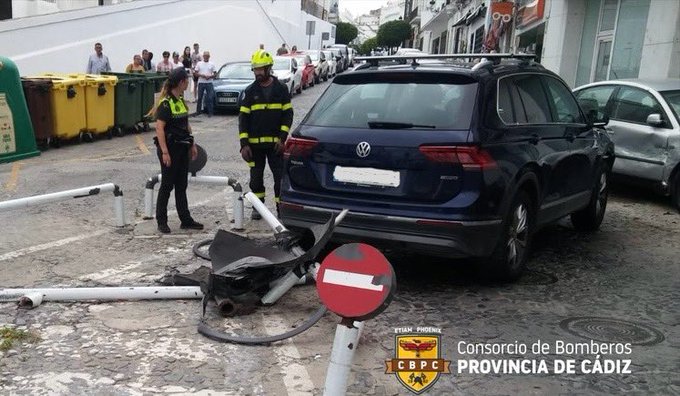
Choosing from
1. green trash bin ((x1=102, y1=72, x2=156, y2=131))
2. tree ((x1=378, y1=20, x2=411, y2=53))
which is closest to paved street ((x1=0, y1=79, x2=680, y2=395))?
green trash bin ((x1=102, y1=72, x2=156, y2=131))

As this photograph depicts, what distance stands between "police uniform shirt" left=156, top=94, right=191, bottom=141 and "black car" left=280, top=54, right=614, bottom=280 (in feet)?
5.18

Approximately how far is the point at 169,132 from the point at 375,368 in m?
3.53

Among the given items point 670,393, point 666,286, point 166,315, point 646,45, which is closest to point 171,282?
point 166,315

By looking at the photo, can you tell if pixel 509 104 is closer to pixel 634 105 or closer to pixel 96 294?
pixel 96 294

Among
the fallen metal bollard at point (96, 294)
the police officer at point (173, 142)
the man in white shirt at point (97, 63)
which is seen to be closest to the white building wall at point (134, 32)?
the man in white shirt at point (97, 63)

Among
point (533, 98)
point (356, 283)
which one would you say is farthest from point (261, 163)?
point (356, 283)

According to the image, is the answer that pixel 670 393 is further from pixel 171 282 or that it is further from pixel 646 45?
pixel 646 45

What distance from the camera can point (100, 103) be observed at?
522 inches

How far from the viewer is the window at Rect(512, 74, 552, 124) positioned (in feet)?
18.0

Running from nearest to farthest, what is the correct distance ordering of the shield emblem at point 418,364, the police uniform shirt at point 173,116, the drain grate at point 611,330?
1. the shield emblem at point 418,364
2. the drain grate at point 611,330
3. the police uniform shirt at point 173,116

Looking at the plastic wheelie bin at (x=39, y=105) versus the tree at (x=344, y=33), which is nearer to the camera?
the plastic wheelie bin at (x=39, y=105)

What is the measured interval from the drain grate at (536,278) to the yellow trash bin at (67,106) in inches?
368

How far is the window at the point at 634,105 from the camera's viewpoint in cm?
847

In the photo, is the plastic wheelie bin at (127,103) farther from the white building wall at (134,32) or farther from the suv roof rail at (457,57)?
the suv roof rail at (457,57)
